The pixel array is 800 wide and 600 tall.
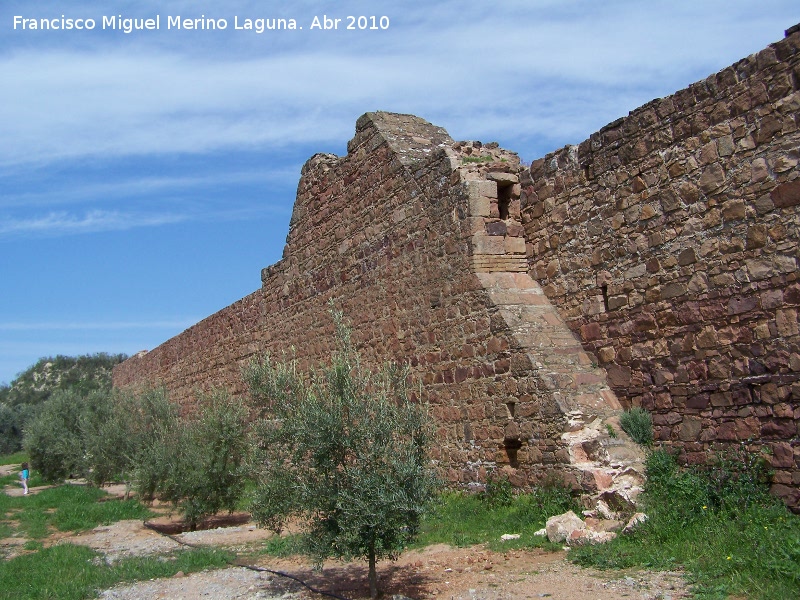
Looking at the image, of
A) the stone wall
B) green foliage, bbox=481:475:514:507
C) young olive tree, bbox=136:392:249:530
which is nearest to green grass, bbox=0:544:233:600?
young olive tree, bbox=136:392:249:530

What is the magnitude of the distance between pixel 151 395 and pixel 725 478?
1290 centimetres

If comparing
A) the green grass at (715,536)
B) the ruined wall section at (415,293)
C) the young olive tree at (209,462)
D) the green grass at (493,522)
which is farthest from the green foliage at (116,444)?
the green grass at (715,536)

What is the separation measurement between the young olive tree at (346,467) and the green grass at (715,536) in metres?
1.80

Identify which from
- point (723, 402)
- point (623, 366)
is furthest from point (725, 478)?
point (623, 366)

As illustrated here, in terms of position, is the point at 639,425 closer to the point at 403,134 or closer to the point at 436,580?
the point at 436,580

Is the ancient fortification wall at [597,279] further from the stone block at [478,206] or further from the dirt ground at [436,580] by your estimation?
the dirt ground at [436,580]

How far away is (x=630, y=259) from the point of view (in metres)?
8.93

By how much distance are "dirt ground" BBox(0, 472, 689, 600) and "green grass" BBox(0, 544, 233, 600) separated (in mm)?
284

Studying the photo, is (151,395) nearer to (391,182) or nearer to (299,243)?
(299,243)

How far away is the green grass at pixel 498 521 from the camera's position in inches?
321

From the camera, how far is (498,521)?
347 inches

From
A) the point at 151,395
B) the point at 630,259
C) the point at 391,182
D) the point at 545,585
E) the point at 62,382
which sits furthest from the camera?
the point at 62,382

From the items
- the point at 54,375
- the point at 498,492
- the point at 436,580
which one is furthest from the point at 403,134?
the point at 54,375

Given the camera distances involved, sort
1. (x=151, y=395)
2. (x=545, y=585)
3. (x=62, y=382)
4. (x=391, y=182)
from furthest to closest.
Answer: (x=62, y=382) → (x=151, y=395) → (x=391, y=182) → (x=545, y=585)
